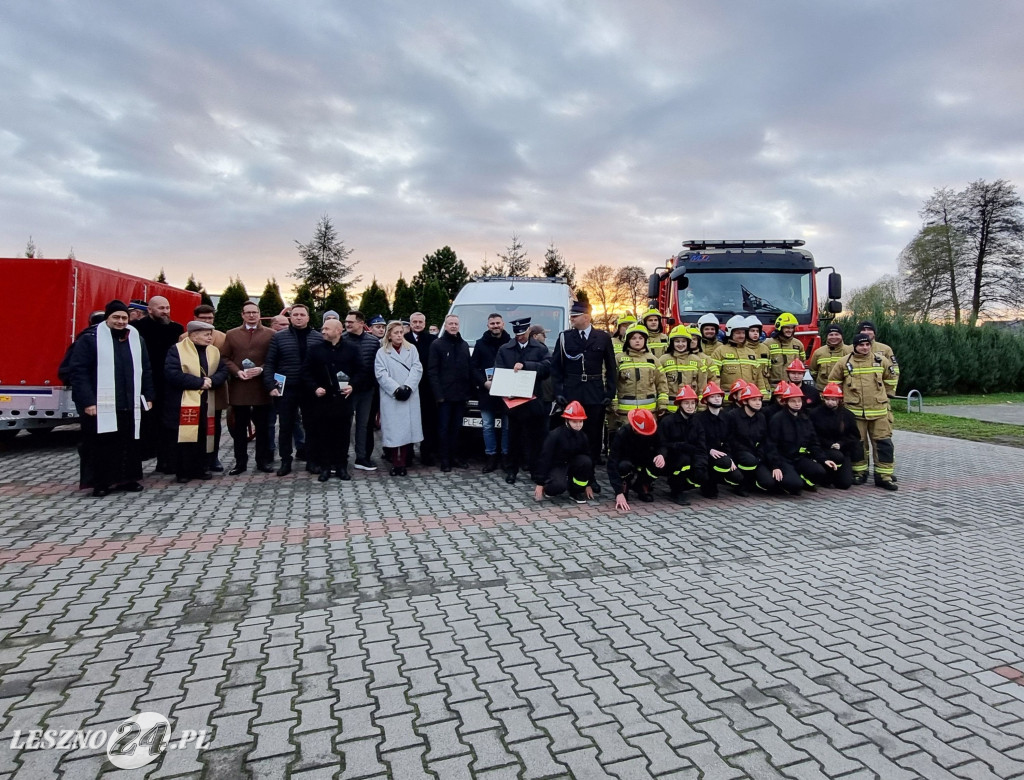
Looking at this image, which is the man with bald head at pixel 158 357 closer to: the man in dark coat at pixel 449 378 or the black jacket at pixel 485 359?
the man in dark coat at pixel 449 378

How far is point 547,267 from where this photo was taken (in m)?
44.1

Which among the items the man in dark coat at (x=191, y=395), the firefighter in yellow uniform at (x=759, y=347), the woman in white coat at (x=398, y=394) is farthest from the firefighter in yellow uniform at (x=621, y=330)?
the man in dark coat at (x=191, y=395)

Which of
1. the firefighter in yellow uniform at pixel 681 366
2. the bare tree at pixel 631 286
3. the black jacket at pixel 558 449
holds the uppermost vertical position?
the bare tree at pixel 631 286

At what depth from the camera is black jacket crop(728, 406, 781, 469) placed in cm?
701

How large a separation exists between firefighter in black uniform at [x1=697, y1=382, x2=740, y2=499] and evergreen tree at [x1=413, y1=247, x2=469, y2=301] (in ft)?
139

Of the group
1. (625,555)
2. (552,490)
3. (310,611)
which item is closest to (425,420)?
(552,490)

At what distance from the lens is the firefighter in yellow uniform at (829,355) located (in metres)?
7.95

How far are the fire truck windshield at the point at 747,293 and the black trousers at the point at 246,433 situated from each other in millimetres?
7145

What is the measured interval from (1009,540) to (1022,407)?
59.9ft

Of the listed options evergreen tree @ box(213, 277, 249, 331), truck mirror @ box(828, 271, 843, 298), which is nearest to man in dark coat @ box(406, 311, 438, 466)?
truck mirror @ box(828, 271, 843, 298)

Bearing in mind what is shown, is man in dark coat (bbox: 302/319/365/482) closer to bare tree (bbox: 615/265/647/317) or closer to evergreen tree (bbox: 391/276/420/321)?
evergreen tree (bbox: 391/276/420/321)

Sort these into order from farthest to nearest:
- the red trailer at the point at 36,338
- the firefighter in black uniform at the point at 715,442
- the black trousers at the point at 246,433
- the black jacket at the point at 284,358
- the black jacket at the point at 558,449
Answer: the red trailer at the point at 36,338
the black trousers at the point at 246,433
the black jacket at the point at 284,358
the firefighter in black uniform at the point at 715,442
the black jacket at the point at 558,449

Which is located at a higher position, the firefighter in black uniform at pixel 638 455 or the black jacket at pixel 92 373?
the black jacket at pixel 92 373

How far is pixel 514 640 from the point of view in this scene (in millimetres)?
3436
